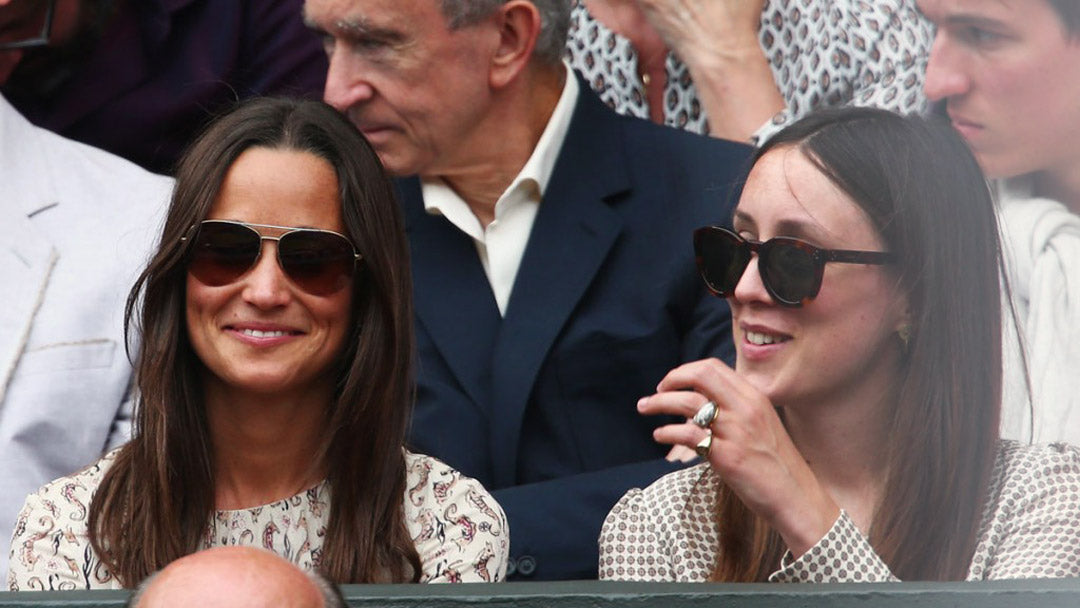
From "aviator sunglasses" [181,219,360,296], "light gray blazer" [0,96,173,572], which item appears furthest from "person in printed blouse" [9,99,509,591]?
"light gray blazer" [0,96,173,572]

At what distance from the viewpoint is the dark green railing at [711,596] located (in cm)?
243

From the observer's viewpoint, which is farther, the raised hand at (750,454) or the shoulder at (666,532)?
the shoulder at (666,532)

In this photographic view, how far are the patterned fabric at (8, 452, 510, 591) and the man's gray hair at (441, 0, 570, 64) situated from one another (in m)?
1.12

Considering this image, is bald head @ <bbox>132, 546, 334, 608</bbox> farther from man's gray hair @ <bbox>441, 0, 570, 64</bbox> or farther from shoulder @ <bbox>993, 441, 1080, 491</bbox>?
man's gray hair @ <bbox>441, 0, 570, 64</bbox>

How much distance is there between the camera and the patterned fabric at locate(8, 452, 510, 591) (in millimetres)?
2645

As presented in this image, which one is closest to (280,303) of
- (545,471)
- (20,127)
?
(545,471)

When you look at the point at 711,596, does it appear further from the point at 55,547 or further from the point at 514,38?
the point at 514,38

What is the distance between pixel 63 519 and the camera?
8.77 ft

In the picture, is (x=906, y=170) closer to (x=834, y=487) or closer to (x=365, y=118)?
(x=834, y=487)

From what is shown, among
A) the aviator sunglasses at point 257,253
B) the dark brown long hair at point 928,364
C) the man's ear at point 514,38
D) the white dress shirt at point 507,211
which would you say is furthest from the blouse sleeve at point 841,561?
the man's ear at point 514,38

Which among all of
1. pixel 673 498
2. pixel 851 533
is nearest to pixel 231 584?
pixel 851 533

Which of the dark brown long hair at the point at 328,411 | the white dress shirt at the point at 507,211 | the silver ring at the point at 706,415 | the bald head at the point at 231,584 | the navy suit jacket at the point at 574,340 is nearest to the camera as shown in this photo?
the bald head at the point at 231,584

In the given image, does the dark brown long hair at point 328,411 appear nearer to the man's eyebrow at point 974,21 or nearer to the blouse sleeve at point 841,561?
the blouse sleeve at point 841,561

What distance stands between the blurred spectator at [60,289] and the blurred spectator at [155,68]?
163 millimetres
